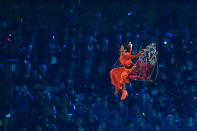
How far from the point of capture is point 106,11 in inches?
203


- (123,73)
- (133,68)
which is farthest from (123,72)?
(133,68)

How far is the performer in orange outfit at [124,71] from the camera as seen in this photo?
475 cm

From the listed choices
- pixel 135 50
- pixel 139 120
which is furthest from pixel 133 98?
pixel 135 50

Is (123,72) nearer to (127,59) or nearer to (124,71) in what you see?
(124,71)

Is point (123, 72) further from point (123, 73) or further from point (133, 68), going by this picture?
point (133, 68)

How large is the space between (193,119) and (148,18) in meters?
1.75

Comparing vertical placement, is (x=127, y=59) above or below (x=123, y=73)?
above

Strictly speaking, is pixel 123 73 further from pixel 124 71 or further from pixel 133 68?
pixel 133 68

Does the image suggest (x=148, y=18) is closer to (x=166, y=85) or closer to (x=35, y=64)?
(x=166, y=85)

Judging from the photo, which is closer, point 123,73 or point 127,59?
point 127,59

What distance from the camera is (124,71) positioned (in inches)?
189

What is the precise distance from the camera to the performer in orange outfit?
4.75 m

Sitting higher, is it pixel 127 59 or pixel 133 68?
pixel 127 59

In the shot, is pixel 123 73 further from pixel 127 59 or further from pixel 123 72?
pixel 127 59
